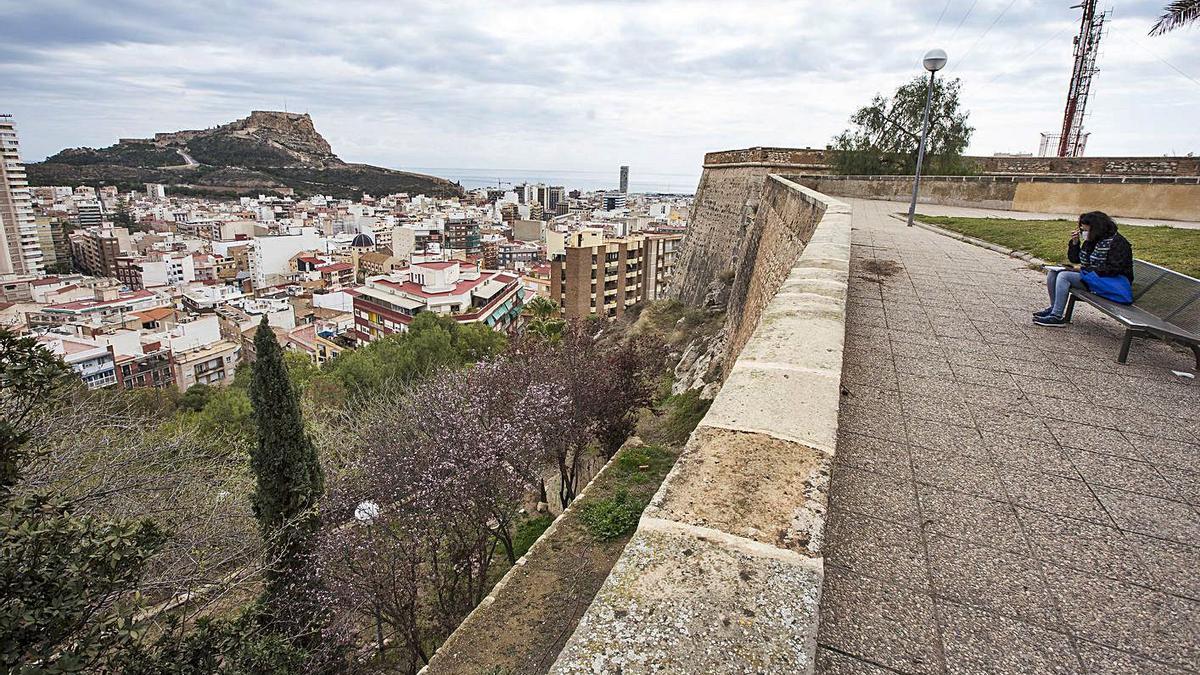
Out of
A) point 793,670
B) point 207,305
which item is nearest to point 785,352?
point 793,670

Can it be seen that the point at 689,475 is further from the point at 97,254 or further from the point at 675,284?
the point at 97,254

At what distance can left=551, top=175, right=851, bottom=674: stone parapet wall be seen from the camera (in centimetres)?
117

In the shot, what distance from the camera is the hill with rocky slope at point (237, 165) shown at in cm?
14600

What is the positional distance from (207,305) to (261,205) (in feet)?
272

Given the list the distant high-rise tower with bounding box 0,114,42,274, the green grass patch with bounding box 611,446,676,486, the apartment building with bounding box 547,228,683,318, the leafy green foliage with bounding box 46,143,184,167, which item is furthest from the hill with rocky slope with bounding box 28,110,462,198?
the green grass patch with bounding box 611,446,676,486

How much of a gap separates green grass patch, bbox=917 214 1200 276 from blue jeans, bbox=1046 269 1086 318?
3.06 m

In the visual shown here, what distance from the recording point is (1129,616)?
1.57 meters

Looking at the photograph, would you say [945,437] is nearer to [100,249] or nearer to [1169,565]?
[1169,565]

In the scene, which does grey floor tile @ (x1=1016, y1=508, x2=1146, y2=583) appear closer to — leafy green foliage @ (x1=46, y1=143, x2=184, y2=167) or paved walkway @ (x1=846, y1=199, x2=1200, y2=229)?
paved walkway @ (x1=846, y1=199, x2=1200, y2=229)

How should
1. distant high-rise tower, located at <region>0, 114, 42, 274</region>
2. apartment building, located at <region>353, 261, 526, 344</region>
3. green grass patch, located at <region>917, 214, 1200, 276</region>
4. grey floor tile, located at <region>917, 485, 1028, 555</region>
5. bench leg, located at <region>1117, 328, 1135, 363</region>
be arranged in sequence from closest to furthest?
grey floor tile, located at <region>917, 485, 1028, 555</region>, bench leg, located at <region>1117, 328, 1135, 363</region>, green grass patch, located at <region>917, 214, 1200, 276</region>, apartment building, located at <region>353, 261, 526, 344</region>, distant high-rise tower, located at <region>0, 114, 42, 274</region>

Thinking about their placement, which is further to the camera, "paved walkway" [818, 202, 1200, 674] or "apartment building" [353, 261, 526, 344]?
"apartment building" [353, 261, 526, 344]

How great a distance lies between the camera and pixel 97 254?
3000 inches

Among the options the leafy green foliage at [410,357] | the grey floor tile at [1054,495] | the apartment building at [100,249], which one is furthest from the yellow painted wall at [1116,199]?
the apartment building at [100,249]

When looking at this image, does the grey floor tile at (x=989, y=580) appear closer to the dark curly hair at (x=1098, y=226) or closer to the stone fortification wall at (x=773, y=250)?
the stone fortification wall at (x=773, y=250)
